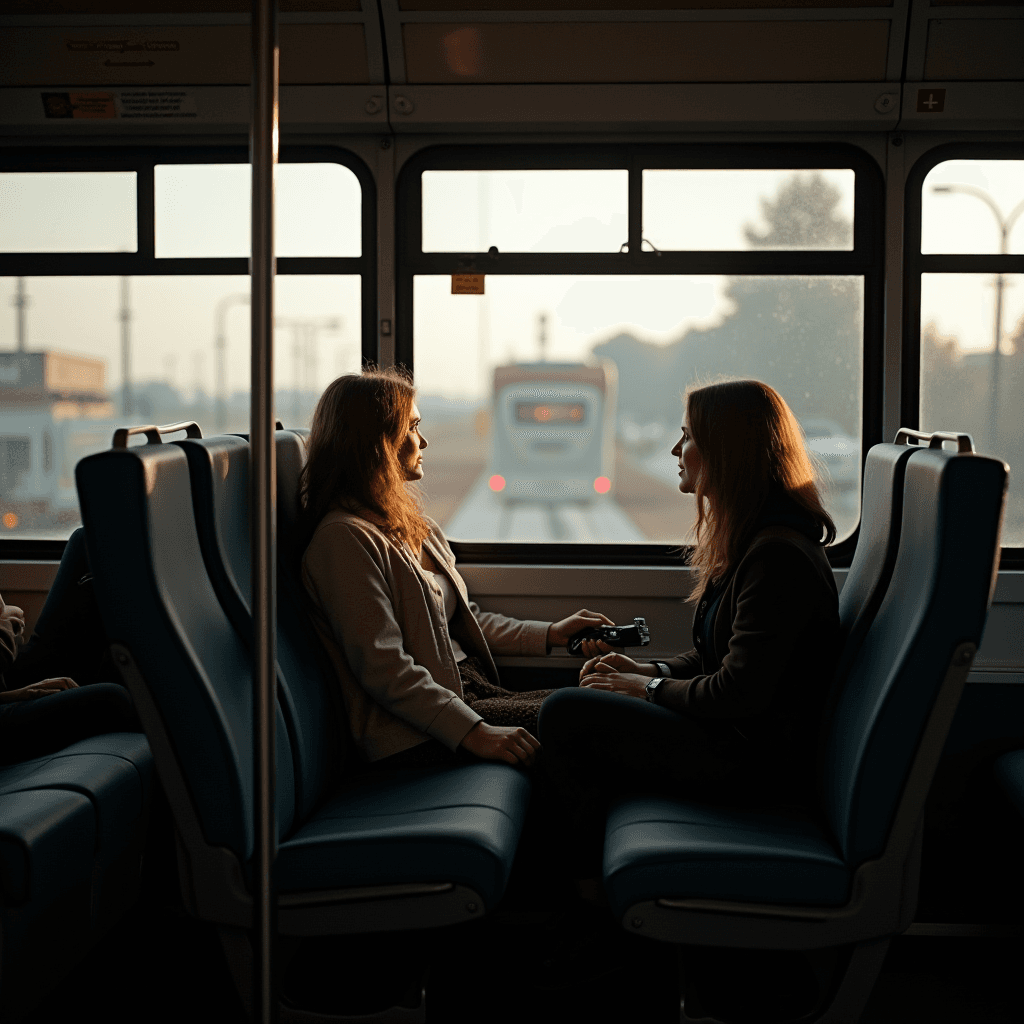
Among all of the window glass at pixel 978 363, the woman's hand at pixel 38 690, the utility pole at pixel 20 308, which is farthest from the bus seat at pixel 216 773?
the window glass at pixel 978 363

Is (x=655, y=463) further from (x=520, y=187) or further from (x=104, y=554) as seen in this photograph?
(x=104, y=554)

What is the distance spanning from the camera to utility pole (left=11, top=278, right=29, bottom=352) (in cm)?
341

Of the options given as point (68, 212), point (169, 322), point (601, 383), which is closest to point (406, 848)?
point (601, 383)

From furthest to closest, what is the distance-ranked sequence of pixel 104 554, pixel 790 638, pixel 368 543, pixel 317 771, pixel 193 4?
pixel 193 4 < pixel 368 543 < pixel 317 771 < pixel 790 638 < pixel 104 554

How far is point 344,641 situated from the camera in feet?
7.31

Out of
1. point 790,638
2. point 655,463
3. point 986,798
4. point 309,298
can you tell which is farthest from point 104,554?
point 986,798

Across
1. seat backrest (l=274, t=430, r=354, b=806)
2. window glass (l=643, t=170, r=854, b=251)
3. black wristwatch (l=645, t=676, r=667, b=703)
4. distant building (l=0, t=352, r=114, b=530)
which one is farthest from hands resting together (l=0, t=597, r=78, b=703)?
window glass (l=643, t=170, r=854, b=251)

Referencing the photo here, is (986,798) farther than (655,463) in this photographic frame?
No

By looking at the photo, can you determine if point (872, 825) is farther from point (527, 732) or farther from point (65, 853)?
point (65, 853)

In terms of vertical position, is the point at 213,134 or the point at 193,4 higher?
the point at 193,4

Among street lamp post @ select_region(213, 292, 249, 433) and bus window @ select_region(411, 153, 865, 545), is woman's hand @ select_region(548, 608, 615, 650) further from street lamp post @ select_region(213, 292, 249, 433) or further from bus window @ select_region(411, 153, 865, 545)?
street lamp post @ select_region(213, 292, 249, 433)

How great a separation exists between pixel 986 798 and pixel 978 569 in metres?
1.73

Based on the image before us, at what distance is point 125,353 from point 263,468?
2268 mm

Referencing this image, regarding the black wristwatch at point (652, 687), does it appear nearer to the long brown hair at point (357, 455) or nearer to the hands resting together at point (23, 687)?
the long brown hair at point (357, 455)
